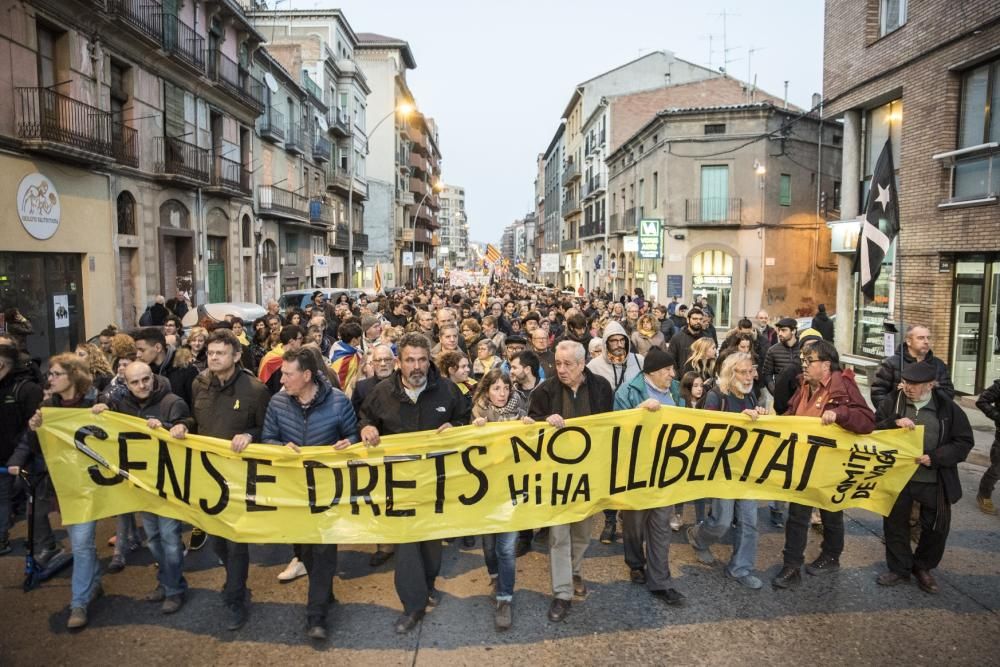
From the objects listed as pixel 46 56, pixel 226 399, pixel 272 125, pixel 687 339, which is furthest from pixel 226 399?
pixel 272 125

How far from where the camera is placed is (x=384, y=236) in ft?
190

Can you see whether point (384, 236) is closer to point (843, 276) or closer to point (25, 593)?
point (843, 276)

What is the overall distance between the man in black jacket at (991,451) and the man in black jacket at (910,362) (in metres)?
1.01

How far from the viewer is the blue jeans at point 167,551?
16.0 ft

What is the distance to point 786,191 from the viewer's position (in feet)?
99.7

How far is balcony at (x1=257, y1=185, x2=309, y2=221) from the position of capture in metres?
29.4

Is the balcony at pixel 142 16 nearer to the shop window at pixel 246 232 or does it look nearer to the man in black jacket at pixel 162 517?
the shop window at pixel 246 232

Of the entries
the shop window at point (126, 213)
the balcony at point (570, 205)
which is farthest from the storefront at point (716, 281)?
the balcony at point (570, 205)

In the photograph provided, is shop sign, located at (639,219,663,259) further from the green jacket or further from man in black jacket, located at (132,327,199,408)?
man in black jacket, located at (132,327,199,408)

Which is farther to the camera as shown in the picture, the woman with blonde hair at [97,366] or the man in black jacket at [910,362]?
the woman with blonde hair at [97,366]

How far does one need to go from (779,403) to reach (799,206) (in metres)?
26.7

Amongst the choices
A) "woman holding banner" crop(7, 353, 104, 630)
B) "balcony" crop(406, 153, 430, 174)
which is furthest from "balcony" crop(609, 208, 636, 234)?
"woman holding banner" crop(7, 353, 104, 630)

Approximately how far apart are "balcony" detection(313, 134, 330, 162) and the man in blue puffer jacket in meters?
35.0


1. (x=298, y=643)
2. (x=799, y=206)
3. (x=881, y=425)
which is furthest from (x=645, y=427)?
(x=799, y=206)
